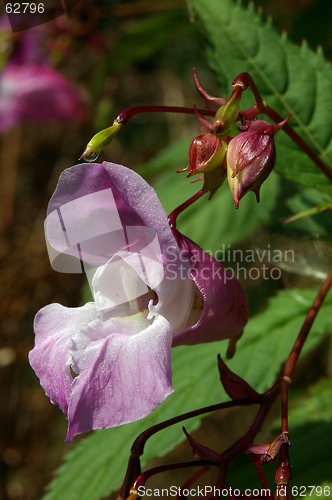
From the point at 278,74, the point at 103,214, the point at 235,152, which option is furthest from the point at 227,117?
the point at 278,74

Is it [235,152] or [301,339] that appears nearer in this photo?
[235,152]

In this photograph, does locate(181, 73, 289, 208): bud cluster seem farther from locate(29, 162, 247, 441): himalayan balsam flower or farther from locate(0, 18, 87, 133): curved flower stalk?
locate(0, 18, 87, 133): curved flower stalk

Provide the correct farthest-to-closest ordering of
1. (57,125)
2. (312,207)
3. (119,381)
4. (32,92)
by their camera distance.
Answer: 1. (57,125)
2. (32,92)
3. (312,207)
4. (119,381)

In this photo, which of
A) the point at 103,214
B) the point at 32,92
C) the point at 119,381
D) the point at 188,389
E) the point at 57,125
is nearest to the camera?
the point at 119,381

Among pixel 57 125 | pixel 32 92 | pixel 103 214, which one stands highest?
pixel 103 214

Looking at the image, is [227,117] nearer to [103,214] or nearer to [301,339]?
[103,214]

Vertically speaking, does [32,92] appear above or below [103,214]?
below

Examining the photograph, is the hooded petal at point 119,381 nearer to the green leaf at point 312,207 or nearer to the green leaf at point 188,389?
the green leaf at point 188,389

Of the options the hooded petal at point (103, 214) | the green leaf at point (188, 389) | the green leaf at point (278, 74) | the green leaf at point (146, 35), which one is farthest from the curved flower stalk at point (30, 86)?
the hooded petal at point (103, 214)
